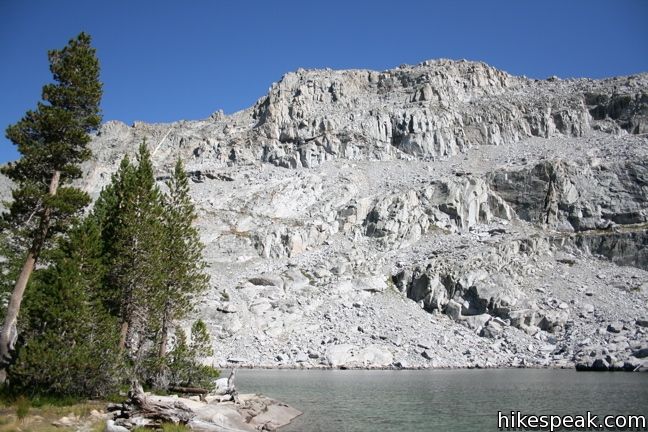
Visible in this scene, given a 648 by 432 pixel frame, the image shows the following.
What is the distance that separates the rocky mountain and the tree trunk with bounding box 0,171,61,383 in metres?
46.3

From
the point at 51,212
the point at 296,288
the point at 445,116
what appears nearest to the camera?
the point at 51,212

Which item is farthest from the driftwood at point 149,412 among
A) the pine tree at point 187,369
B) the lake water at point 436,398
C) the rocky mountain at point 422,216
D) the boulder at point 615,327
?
the boulder at point 615,327

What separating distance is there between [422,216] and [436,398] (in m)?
72.2

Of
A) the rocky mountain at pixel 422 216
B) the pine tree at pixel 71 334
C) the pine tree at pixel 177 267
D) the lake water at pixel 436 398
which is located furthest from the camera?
the rocky mountain at pixel 422 216

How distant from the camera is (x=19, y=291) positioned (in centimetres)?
2519

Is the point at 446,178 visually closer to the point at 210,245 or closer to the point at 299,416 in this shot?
the point at 210,245

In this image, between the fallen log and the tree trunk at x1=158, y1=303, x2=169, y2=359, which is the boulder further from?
the tree trunk at x1=158, y1=303, x2=169, y2=359

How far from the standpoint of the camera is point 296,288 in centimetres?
8531

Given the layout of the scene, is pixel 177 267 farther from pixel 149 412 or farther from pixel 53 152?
pixel 149 412

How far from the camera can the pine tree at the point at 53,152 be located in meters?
26.1

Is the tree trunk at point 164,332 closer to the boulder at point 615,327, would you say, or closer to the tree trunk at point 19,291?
the tree trunk at point 19,291

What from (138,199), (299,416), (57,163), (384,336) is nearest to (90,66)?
(57,163)

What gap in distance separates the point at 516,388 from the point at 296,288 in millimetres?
48407

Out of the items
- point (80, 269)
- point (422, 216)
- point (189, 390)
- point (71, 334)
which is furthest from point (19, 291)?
point (422, 216)
